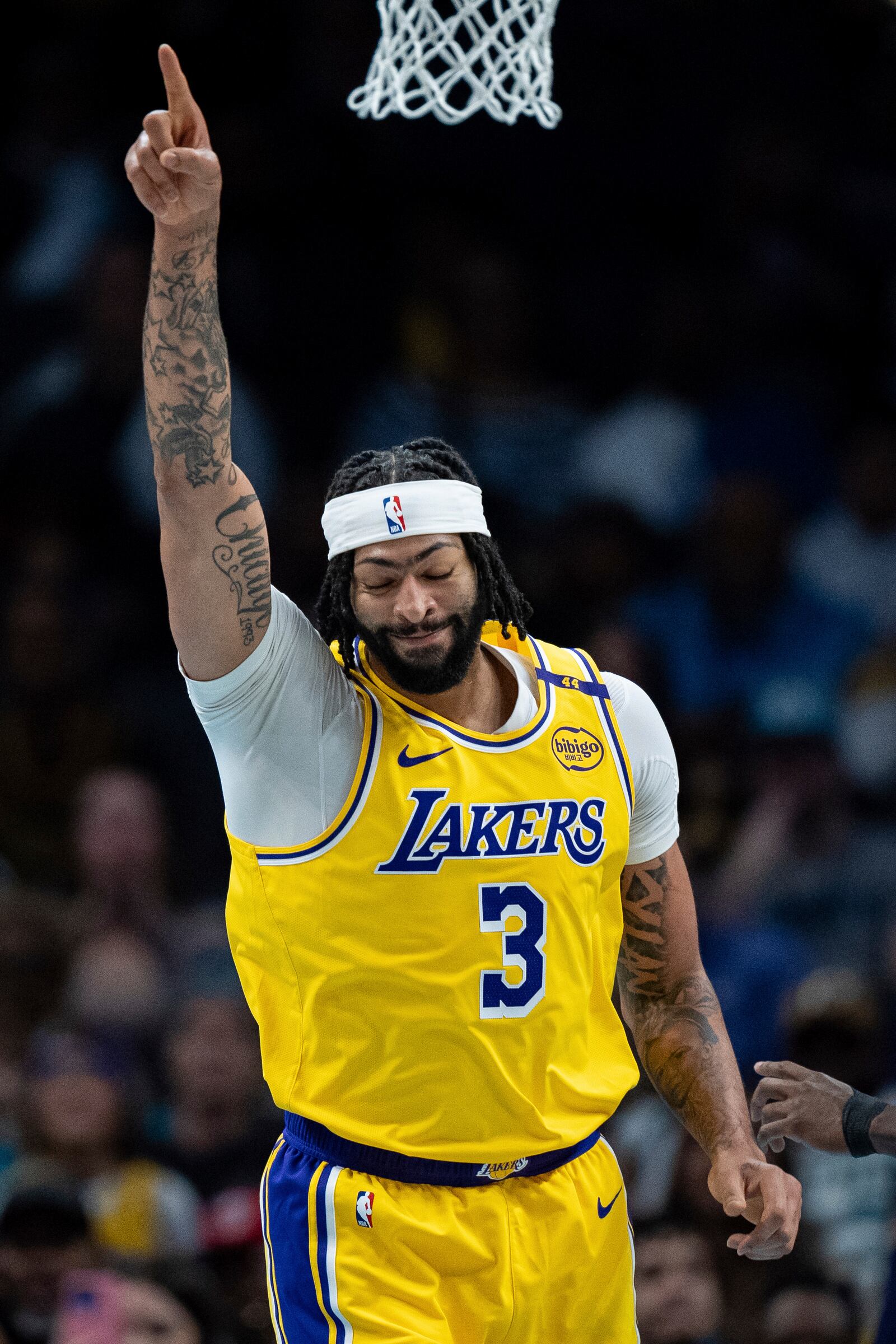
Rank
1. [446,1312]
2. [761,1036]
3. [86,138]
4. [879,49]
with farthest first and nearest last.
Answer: [879,49], [86,138], [761,1036], [446,1312]

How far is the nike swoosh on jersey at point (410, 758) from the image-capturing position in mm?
3207

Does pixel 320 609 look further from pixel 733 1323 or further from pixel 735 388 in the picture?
pixel 735 388

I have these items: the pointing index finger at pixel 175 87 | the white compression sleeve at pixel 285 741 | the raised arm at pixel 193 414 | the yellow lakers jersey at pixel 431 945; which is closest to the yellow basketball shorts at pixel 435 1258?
the yellow lakers jersey at pixel 431 945

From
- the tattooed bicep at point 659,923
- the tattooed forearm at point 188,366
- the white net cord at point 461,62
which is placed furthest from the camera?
the white net cord at point 461,62

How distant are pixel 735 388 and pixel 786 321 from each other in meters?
→ 0.48

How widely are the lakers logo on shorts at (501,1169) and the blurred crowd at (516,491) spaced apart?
1915 millimetres

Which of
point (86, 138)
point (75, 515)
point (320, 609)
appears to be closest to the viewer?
point (320, 609)

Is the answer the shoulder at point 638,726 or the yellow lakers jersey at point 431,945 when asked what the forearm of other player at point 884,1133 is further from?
the shoulder at point 638,726

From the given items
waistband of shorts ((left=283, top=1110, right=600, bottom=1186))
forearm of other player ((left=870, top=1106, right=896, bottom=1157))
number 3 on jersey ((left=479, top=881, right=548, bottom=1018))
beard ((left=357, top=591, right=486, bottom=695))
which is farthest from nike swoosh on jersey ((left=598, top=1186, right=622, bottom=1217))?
beard ((left=357, top=591, right=486, bottom=695))

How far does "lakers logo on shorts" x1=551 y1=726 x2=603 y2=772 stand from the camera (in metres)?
3.36

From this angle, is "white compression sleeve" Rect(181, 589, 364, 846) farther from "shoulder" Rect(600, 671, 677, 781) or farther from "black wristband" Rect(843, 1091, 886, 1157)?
"black wristband" Rect(843, 1091, 886, 1157)

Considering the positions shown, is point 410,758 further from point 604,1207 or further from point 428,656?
point 604,1207

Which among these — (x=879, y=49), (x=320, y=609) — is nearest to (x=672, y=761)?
(x=320, y=609)

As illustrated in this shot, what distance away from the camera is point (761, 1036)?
5.94 metres
